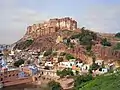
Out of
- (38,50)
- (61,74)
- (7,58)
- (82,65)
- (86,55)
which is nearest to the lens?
(61,74)

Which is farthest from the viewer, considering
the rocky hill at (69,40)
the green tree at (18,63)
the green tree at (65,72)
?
the green tree at (18,63)

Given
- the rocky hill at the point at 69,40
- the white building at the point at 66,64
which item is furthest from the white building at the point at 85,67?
the rocky hill at the point at 69,40

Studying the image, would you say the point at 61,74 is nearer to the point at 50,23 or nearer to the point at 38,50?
the point at 38,50

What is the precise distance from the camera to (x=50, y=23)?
72.7 m

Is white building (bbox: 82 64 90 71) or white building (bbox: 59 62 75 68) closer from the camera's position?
white building (bbox: 82 64 90 71)

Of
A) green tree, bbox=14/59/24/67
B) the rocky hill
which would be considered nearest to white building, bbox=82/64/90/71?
the rocky hill

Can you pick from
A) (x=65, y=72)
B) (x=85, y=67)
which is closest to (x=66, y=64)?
(x=85, y=67)

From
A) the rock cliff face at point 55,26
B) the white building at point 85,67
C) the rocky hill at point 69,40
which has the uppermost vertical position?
the rock cliff face at point 55,26

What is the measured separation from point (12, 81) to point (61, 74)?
7.20 m

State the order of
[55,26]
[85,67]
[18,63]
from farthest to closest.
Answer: [55,26], [18,63], [85,67]

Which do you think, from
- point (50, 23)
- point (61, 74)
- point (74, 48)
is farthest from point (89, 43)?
point (50, 23)

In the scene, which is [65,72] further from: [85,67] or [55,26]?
[55,26]

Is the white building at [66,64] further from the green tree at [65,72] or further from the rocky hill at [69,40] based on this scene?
the rocky hill at [69,40]

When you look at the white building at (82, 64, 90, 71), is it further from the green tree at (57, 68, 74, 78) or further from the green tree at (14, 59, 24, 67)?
the green tree at (14, 59, 24, 67)
